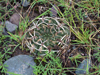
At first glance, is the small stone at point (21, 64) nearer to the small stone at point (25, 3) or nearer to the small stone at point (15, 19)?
the small stone at point (15, 19)

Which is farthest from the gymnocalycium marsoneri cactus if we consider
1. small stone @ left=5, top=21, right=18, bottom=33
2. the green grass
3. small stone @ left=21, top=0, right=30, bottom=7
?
small stone @ left=21, top=0, right=30, bottom=7

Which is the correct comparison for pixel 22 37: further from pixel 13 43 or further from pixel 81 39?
pixel 81 39

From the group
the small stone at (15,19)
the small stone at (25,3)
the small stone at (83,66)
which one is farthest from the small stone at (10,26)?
the small stone at (83,66)

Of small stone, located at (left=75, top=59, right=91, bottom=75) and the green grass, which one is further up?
the green grass

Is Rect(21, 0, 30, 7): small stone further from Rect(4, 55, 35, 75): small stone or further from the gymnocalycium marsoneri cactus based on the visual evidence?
Rect(4, 55, 35, 75): small stone

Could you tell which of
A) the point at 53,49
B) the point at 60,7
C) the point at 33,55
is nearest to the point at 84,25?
the point at 60,7
